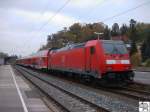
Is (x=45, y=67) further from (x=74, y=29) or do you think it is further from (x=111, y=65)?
(x=74, y=29)

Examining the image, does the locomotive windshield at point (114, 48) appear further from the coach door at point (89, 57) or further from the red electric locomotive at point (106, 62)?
the coach door at point (89, 57)

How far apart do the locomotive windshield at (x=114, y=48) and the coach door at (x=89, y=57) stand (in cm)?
105

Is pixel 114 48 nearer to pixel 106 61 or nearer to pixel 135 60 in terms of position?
pixel 106 61

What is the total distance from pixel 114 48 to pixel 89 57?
2.26 m

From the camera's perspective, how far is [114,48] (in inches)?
1002

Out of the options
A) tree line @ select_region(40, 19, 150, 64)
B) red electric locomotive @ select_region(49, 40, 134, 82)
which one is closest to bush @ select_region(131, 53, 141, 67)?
tree line @ select_region(40, 19, 150, 64)

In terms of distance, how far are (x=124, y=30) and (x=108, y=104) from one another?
139484 millimetres

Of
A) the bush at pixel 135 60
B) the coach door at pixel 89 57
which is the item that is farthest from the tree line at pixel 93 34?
the coach door at pixel 89 57

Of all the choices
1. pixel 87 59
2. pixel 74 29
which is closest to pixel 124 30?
pixel 74 29

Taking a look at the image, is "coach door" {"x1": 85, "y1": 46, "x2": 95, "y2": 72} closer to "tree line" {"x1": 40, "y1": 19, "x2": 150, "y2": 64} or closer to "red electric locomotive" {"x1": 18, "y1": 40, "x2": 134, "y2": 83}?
"red electric locomotive" {"x1": 18, "y1": 40, "x2": 134, "y2": 83}

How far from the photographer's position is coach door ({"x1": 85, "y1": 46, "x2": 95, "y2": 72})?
86.8 ft

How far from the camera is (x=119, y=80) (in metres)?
24.7

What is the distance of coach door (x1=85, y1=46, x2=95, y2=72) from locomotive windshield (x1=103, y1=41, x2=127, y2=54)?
3.44ft

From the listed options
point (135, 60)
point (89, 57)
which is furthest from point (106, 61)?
point (135, 60)
